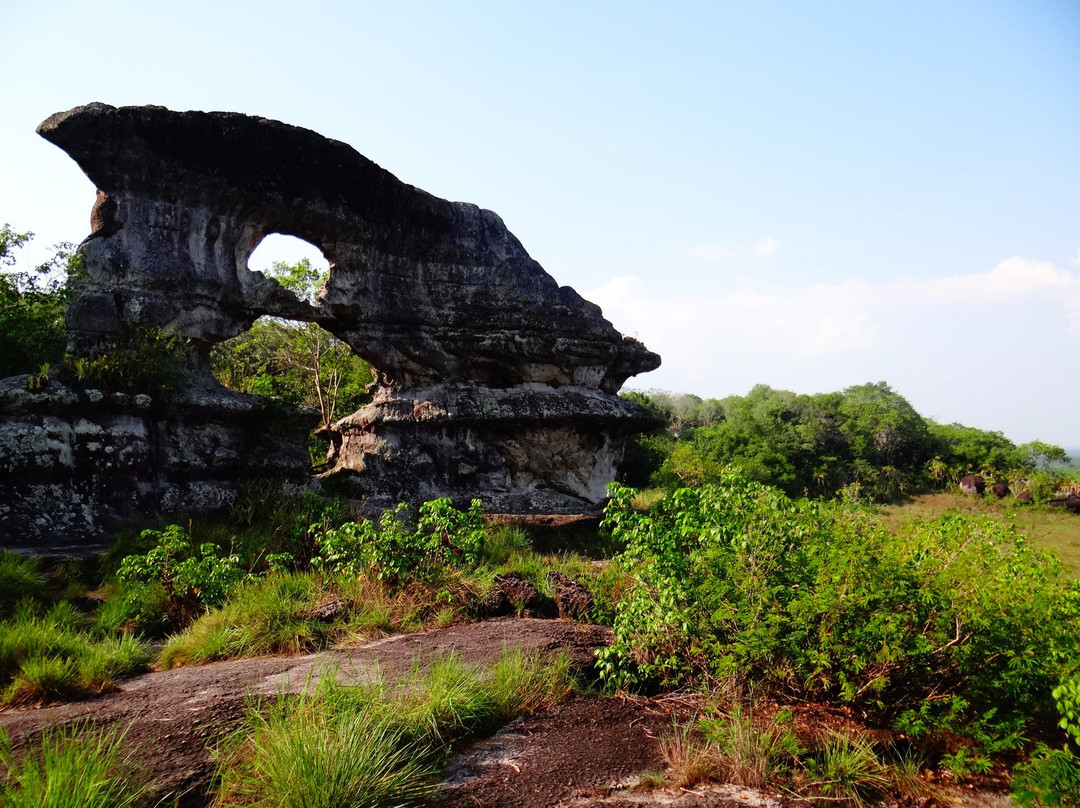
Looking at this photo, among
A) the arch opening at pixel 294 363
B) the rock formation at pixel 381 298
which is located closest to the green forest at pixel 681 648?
the rock formation at pixel 381 298

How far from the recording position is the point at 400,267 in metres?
13.2

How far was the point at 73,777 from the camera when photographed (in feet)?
9.70

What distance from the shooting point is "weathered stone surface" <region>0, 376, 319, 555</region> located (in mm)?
8695

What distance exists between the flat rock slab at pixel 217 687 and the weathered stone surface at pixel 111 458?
474 centimetres

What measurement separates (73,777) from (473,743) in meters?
1.92

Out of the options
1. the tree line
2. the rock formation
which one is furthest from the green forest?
the tree line

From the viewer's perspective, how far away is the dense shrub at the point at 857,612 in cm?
402

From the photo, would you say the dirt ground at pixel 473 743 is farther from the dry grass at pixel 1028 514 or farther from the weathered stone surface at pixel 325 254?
the dry grass at pixel 1028 514

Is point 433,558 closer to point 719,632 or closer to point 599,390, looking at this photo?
point 719,632

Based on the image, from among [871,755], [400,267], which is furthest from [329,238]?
[871,755]

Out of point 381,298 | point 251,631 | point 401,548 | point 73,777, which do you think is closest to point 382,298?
point 381,298

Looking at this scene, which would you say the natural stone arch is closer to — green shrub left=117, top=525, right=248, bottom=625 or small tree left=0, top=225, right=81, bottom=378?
small tree left=0, top=225, right=81, bottom=378

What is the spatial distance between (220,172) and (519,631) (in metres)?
9.28

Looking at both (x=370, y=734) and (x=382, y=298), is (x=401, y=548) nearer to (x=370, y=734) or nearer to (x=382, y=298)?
(x=370, y=734)
